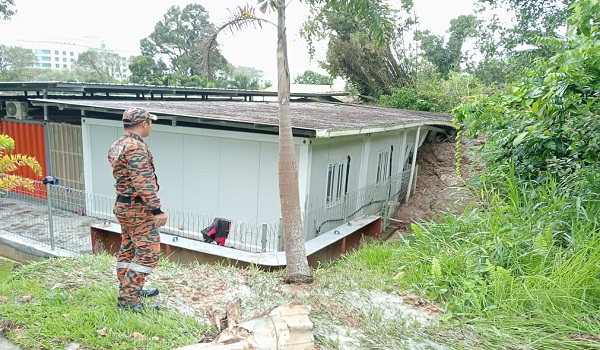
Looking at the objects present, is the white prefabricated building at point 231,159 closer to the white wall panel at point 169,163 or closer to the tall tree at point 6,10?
the white wall panel at point 169,163

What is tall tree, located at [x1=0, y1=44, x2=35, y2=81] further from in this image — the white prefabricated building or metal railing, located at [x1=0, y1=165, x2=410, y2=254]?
the white prefabricated building

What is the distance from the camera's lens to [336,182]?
9047 millimetres

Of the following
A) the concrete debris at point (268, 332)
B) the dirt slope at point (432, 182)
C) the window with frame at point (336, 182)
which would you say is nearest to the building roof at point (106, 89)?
the window with frame at point (336, 182)

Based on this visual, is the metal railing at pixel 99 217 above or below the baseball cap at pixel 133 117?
below

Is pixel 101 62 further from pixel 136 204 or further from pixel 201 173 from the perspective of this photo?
pixel 136 204

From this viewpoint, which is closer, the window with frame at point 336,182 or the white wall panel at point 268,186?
the white wall panel at point 268,186

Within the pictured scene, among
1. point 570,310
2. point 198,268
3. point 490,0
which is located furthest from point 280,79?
point 490,0

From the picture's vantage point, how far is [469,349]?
3.13 meters

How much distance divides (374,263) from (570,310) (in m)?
2.22

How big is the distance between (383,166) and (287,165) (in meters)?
7.55

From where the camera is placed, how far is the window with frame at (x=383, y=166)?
37.6ft

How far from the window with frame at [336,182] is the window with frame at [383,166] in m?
2.21

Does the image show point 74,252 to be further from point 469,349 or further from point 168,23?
point 168,23

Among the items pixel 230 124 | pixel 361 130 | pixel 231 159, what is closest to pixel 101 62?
pixel 231 159
